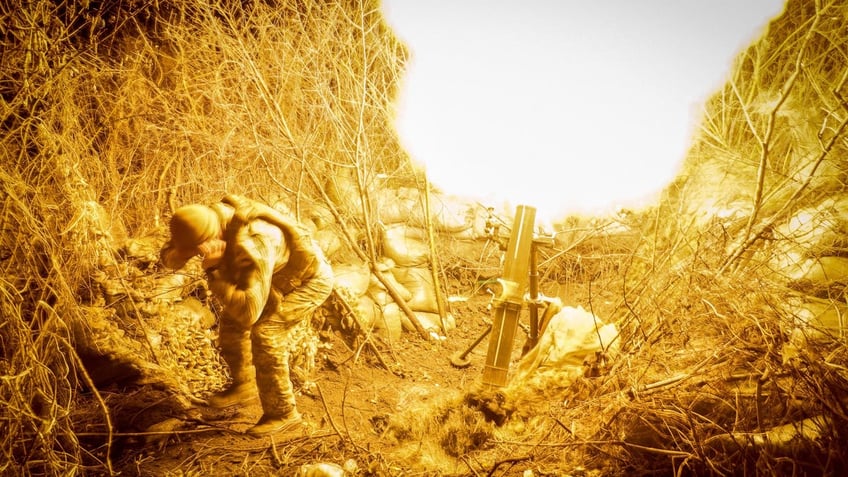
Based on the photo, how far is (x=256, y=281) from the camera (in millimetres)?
2650

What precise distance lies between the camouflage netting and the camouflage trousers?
75cm

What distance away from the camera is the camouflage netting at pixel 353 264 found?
7.98ft

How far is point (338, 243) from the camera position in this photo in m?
5.56

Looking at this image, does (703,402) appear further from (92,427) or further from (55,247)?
(55,247)

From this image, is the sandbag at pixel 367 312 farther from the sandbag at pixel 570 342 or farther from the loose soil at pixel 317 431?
the sandbag at pixel 570 342

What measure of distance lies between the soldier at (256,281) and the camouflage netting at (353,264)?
724mm

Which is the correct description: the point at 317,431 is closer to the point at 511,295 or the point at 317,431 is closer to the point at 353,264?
the point at 511,295

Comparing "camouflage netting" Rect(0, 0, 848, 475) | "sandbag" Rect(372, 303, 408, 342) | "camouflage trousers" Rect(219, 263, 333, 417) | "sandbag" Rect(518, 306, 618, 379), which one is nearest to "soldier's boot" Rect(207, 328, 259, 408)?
"camouflage trousers" Rect(219, 263, 333, 417)

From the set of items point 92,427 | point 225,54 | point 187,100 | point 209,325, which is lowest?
point 92,427

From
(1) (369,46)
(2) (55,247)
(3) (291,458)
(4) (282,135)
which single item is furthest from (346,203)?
(3) (291,458)

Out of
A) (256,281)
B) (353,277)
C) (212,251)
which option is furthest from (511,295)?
(353,277)

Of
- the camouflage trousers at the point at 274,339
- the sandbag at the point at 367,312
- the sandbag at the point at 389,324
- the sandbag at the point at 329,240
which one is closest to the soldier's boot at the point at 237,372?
the camouflage trousers at the point at 274,339

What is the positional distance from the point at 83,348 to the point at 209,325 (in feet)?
3.69

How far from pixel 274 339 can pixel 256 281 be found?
1.91ft
